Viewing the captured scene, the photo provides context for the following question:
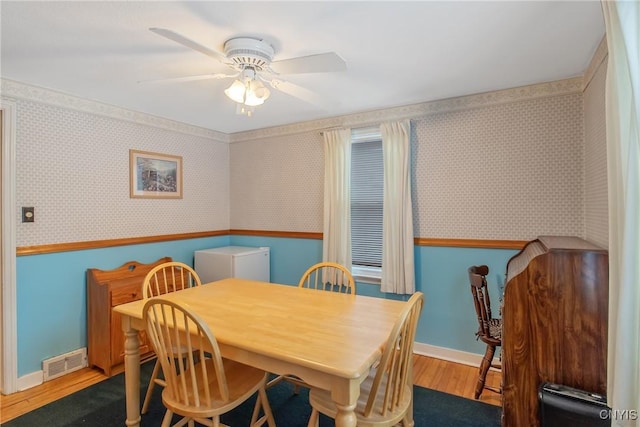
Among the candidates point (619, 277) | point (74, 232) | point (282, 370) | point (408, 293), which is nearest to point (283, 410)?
point (282, 370)

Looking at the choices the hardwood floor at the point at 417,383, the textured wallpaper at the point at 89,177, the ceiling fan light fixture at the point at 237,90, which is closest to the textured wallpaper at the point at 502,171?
the hardwood floor at the point at 417,383

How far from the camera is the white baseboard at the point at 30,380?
7.95 feet

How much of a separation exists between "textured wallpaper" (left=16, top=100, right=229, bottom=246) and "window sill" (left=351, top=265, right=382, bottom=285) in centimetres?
189

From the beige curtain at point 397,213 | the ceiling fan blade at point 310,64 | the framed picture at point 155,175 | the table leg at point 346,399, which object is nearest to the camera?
the table leg at point 346,399

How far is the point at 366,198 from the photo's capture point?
11.0ft

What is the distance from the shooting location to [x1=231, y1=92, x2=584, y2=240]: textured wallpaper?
246cm

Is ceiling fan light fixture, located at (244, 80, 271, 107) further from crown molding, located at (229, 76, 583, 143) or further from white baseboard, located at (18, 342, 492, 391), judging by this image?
white baseboard, located at (18, 342, 492, 391)

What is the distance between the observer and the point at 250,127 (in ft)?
12.7

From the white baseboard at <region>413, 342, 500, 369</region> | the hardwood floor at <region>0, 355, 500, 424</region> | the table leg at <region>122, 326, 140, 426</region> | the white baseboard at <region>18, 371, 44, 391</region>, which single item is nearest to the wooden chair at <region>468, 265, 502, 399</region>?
the hardwood floor at <region>0, 355, 500, 424</region>

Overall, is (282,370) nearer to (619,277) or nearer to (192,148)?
(619,277)

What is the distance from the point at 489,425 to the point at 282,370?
1.52 m

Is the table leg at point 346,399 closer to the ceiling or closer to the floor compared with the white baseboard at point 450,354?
closer to the ceiling

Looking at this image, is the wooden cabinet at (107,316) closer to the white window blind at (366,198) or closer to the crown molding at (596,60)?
the white window blind at (366,198)

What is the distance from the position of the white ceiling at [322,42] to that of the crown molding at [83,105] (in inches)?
3.0
